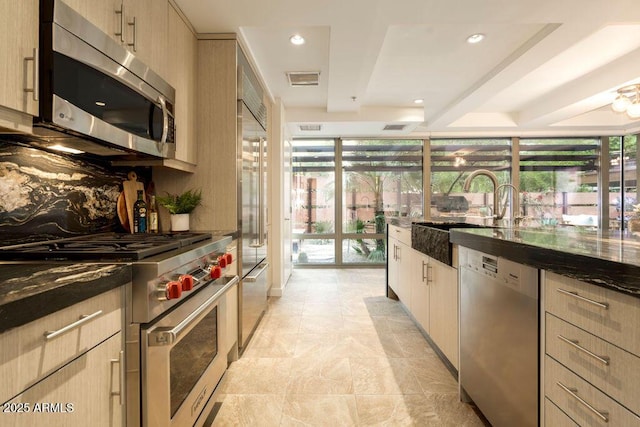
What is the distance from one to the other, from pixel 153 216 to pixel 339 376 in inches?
62.9

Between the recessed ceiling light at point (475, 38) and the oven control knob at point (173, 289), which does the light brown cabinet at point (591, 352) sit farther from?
the recessed ceiling light at point (475, 38)

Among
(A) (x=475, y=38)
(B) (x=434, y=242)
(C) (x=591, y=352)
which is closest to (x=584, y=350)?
(C) (x=591, y=352)

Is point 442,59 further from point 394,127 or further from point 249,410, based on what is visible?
point 249,410

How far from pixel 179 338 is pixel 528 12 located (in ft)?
8.88

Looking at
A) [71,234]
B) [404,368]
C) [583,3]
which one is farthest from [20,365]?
[583,3]

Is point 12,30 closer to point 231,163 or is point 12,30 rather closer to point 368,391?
point 231,163

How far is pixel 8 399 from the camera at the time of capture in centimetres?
60

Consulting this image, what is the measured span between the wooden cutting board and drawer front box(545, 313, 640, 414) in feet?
7.05

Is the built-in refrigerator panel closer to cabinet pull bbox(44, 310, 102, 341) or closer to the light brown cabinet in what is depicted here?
cabinet pull bbox(44, 310, 102, 341)

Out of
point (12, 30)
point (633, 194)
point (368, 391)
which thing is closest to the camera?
point (12, 30)

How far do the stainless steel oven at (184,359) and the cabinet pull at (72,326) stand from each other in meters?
0.21

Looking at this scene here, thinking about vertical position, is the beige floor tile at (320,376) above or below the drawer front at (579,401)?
below

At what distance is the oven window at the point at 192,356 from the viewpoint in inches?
45.0

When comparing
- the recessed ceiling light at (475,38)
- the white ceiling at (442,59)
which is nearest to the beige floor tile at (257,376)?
the white ceiling at (442,59)
